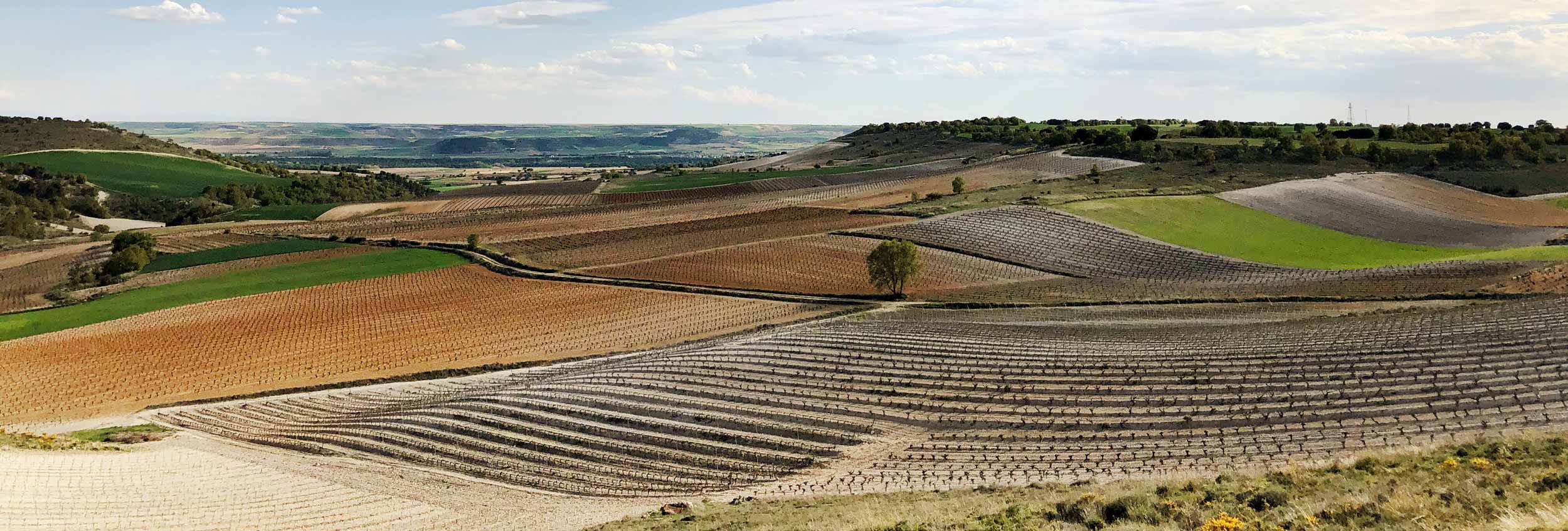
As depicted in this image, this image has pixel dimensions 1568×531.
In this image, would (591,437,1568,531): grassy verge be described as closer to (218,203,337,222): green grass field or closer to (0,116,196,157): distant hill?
(218,203,337,222): green grass field

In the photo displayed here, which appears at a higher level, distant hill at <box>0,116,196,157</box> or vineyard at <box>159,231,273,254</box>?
distant hill at <box>0,116,196,157</box>

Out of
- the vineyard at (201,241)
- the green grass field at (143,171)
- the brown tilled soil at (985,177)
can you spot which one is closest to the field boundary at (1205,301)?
the brown tilled soil at (985,177)

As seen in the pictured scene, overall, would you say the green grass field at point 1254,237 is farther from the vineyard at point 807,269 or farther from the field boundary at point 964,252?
the vineyard at point 807,269

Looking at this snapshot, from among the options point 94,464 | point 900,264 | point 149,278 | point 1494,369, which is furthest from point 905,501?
point 149,278

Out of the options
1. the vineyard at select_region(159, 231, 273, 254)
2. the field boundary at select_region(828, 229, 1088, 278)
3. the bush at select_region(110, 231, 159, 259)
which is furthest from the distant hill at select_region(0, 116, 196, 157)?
the field boundary at select_region(828, 229, 1088, 278)

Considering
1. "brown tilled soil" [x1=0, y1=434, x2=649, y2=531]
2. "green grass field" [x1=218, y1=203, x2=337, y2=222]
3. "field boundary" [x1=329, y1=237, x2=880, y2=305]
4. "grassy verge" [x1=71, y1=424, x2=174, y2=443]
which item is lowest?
"grassy verge" [x1=71, y1=424, x2=174, y2=443]

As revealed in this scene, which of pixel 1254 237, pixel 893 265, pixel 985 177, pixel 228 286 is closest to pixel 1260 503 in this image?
pixel 893 265

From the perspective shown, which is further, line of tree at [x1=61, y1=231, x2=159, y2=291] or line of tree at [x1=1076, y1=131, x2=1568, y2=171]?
line of tree at [x1=1076, y1=131, x2=1568, y2=171]
